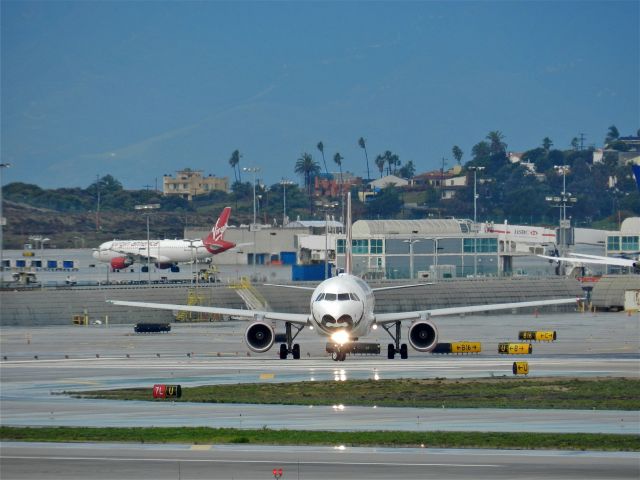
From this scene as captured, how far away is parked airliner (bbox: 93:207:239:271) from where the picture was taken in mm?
172375

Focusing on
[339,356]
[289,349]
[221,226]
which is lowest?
[339,356]

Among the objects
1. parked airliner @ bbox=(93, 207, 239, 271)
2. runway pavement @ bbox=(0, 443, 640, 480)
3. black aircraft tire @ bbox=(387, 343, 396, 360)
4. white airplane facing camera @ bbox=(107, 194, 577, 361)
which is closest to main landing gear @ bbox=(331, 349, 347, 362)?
white airplane facing camera @ bbox=(107, 194, 577, 361)

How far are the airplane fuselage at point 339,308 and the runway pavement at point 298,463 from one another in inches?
1006

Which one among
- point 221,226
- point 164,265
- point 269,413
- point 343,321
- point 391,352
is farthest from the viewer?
point 164,265

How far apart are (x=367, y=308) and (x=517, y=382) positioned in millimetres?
13210

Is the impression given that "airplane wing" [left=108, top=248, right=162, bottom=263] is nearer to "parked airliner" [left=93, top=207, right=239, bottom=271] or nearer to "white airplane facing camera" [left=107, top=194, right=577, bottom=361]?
"parked airliner" [left=93, top=207, right=239, bottom=271]

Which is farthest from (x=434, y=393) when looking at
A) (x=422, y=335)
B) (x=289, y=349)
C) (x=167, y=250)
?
(x=167, y=250)

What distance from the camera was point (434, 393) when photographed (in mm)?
50250

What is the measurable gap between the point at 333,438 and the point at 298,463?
13.2ft

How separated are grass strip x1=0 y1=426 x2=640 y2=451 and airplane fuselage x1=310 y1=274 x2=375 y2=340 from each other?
885 inches

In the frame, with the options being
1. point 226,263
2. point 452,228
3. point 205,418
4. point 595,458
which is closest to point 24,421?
point 205,418

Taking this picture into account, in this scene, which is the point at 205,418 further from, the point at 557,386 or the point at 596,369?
the point at 596,369

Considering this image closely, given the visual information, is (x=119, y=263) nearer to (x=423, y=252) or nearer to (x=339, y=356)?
(x=423, y=252)

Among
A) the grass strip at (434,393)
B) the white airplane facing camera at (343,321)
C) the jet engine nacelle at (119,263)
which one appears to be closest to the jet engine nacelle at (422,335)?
the white airplane facing camera at (343,321)
